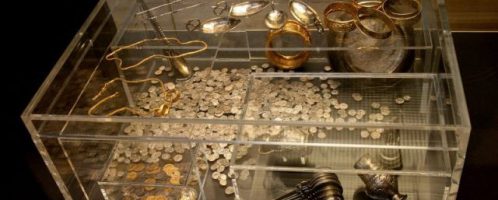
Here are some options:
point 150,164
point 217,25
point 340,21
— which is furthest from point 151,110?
point 340,21

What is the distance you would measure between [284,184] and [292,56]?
35cm

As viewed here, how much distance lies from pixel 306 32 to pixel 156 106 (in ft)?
1.36

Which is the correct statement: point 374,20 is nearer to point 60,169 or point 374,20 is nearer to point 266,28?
point 266,28

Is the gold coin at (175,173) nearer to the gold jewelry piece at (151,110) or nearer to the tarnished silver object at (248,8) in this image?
the gold jewelry piece at (151,110)

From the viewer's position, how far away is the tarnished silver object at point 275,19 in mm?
1472

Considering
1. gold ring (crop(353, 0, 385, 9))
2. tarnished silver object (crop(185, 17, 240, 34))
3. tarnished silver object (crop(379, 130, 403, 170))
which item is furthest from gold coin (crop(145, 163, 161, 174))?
gold ring (crop(353, 0, 385, 9))

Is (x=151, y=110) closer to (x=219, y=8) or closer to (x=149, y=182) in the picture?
(x=149, y=182)

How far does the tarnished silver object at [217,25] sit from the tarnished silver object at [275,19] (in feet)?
0.27

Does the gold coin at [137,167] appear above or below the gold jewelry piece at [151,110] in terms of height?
below

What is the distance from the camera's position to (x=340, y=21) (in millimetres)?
1401

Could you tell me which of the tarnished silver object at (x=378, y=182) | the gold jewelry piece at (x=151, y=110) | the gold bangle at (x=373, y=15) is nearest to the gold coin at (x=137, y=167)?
the gold jewelry piece at (x=151, y=110)

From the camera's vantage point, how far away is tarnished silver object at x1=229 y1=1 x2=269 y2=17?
152 centimetres

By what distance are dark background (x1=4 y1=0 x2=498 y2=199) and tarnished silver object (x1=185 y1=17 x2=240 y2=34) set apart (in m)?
0.31

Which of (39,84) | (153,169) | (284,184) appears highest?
(39,84)
